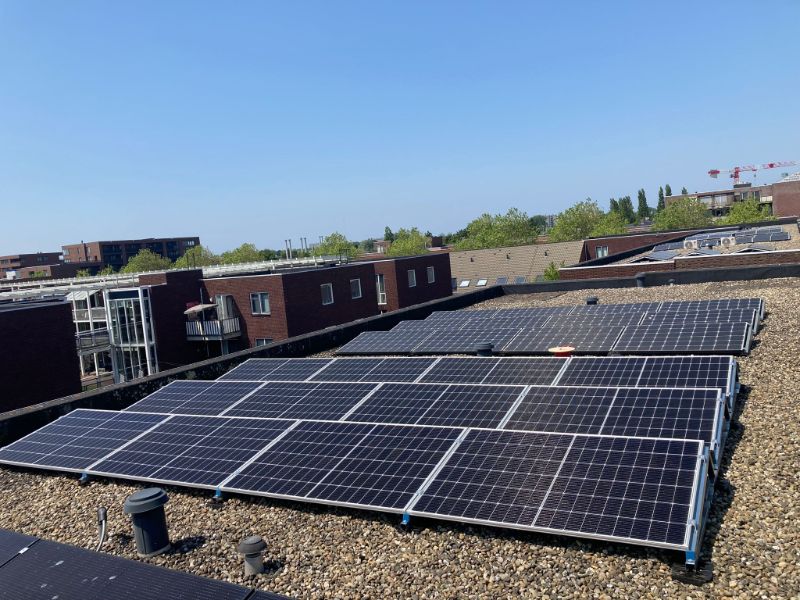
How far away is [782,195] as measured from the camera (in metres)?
108

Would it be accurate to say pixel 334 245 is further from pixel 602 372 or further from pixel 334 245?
pixel 602 372

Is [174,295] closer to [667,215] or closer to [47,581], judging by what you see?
[47,581]

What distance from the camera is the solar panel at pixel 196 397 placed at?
14.0 meters

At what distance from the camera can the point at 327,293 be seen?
45.2 m

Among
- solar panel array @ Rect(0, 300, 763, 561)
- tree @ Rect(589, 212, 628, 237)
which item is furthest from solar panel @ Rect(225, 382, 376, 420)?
tree @ Rect(589, 212, 628, 237)

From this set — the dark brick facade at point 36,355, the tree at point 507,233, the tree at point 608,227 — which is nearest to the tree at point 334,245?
the tree at point 507,233

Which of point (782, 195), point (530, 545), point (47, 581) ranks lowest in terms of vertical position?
point (530, 545)

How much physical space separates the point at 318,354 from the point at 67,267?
127 metres

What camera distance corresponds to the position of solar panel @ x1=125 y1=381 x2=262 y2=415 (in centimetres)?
1405

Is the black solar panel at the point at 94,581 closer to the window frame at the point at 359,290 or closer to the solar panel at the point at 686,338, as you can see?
the solar panel at the point at 686,338

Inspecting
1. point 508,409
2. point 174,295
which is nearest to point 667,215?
point 174,295

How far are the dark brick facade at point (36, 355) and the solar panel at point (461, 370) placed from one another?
2040 centimetres

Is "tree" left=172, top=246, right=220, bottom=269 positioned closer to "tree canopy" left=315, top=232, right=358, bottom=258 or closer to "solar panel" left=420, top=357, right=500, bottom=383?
"tree canopy" left=315, top=232, right=358, bottom=258

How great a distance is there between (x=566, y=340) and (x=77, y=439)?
13.6 meters
